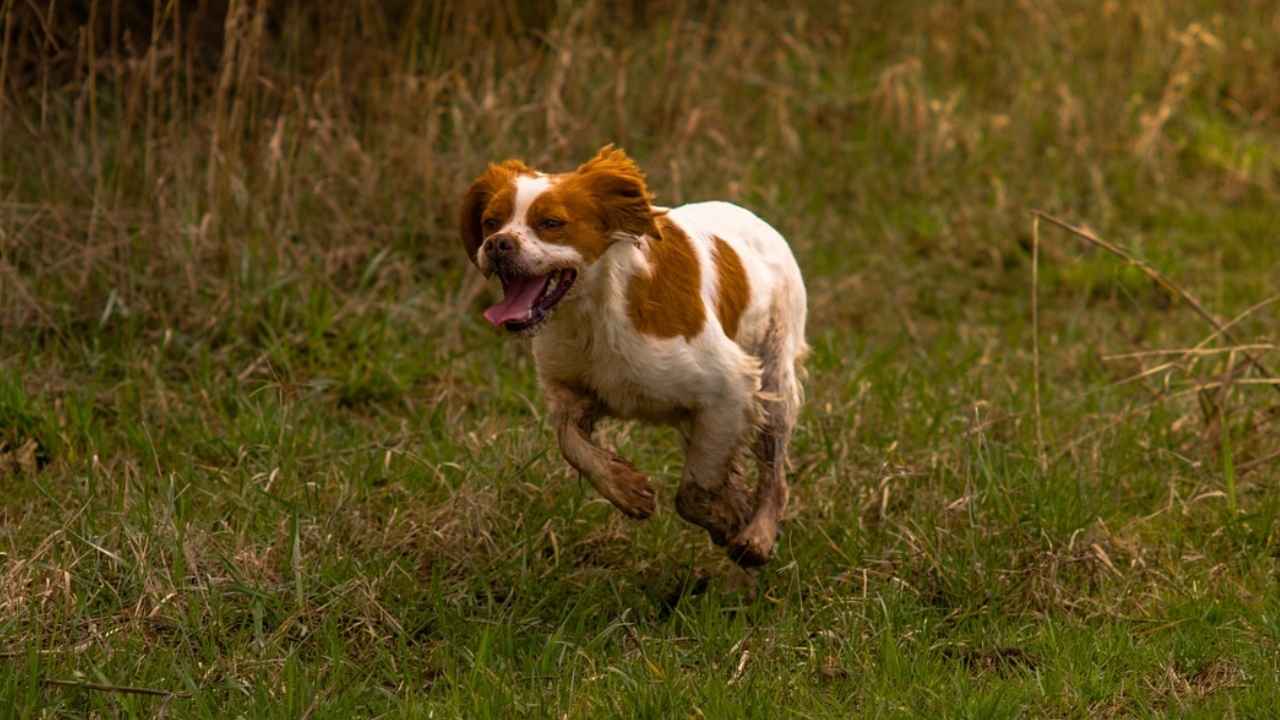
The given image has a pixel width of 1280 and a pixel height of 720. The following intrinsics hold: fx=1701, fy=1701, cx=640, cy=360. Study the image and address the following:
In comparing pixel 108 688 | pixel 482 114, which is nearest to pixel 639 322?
pixel 108 688

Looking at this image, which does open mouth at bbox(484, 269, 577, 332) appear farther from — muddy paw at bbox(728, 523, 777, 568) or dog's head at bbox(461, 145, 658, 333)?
muddy paw at bbox(728, 523, 777, 568)

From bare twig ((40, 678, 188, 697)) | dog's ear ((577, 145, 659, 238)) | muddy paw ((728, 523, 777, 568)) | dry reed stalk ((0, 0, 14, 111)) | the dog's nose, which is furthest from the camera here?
dry reed stalk ((0, 0, 14, 111))

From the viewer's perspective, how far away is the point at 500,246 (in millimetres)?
3691

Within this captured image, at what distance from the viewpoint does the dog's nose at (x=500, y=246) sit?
3.69 metres

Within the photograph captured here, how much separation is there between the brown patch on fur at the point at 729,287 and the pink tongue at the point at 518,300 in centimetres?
56

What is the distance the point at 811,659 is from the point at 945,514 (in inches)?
32.8

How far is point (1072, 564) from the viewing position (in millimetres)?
4438

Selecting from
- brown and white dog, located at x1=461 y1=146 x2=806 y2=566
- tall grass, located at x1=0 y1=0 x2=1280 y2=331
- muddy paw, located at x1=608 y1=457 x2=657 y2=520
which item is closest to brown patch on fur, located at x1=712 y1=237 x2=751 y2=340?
brown and white dog, located at x1=461 y1=146 x2=806 y2=566

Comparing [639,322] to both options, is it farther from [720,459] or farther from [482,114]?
[482,114]

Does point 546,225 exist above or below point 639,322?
above

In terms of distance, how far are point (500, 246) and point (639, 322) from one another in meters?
0.46

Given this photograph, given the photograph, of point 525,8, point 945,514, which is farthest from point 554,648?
point 525,8

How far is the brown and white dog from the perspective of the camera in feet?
12.6

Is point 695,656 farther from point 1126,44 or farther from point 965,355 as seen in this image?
point 1126,44
